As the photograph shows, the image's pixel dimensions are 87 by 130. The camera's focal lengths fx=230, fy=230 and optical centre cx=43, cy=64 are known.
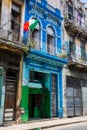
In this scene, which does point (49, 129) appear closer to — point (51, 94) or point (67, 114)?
point (51, 94)

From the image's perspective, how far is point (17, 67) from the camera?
15562 mm

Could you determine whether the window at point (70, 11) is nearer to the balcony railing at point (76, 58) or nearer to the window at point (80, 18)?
the window at point (80, 18)

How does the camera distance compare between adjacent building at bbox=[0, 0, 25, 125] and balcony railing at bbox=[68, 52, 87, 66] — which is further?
balcony railing at bbox=[68, 52, 87, 66]

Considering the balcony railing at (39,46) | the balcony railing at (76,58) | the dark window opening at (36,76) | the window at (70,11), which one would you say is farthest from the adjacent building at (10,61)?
the window at (70,11)

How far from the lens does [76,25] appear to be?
2231 centimetres

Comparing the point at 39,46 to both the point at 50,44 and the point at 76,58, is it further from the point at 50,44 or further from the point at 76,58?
the point at 76,58

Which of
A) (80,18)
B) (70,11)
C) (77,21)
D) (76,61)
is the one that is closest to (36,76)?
(76,61)

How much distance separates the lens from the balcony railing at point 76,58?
20312mm

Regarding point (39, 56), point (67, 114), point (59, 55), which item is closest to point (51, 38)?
point (59, 55)

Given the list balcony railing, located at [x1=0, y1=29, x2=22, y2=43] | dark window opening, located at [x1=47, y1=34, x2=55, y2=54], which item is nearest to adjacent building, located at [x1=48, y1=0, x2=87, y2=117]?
dark window opening, located at [x1=47, y1=34, x2=55, y2=54]

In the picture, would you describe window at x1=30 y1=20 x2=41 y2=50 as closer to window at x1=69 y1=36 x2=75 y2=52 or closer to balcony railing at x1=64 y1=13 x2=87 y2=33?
balcony railing at x1=64 y1=13 x2=87 y2=33

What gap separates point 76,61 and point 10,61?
7.46 m

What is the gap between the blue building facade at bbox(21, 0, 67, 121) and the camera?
55.4 feet

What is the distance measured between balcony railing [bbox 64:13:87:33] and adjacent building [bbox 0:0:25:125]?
6.79 meters
